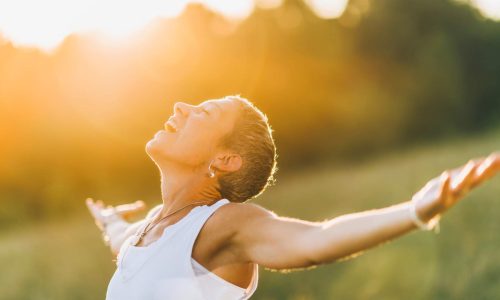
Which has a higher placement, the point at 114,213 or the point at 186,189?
the point at 186,189

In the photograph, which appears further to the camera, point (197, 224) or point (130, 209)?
point (130, 209)

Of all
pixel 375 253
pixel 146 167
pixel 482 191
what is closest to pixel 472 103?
pixel 146 167

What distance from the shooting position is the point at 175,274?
7.92 feet

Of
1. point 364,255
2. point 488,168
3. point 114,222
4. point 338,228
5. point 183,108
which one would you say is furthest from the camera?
point 364,255

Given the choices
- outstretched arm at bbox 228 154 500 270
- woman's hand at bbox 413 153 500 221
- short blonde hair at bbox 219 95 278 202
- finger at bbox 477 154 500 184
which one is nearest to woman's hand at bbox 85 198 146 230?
short blonde hair at bbox 219 95 278 202

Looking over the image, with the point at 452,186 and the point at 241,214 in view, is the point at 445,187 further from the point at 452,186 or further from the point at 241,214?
the point at 241,214

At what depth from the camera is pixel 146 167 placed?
16797mm

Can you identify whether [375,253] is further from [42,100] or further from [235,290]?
[42,100]

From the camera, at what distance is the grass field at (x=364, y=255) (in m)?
8.20

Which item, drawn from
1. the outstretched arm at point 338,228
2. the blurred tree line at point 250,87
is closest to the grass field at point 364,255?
the blurred tree line at point 250,87

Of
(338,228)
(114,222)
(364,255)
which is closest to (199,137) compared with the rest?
(338,228)

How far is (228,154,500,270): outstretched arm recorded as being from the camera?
188 centimetres

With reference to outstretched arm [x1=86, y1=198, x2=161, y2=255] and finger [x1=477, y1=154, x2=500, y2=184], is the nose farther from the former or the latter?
finger [x1=477, y1=154, x2=500, y2=184]

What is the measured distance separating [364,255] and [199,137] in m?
6.62
